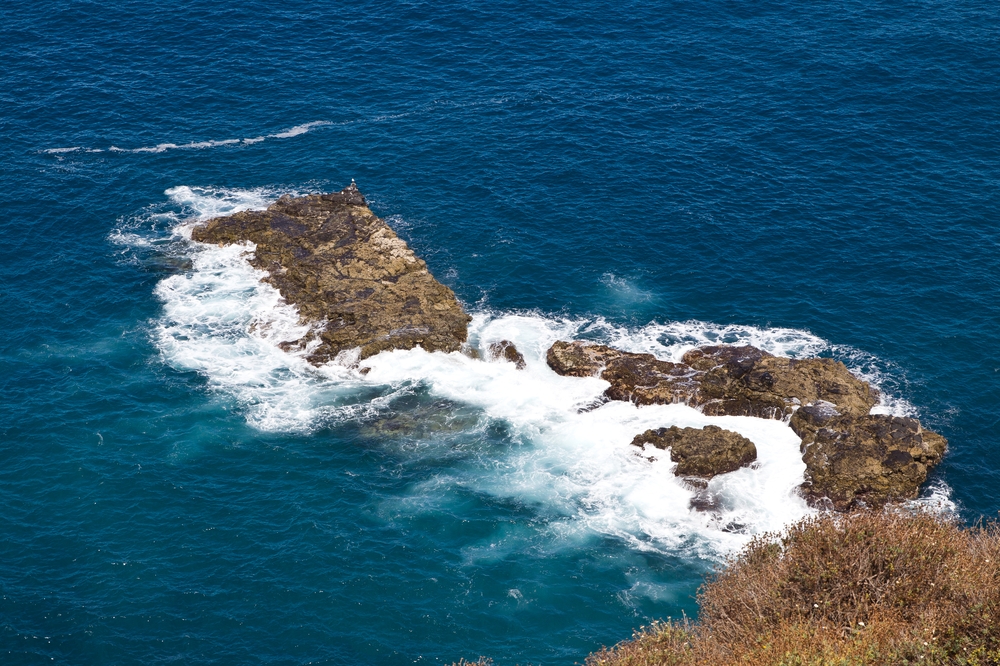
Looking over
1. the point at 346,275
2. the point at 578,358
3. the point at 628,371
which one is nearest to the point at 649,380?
Result: the point at 628,371

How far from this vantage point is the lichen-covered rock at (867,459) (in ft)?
260

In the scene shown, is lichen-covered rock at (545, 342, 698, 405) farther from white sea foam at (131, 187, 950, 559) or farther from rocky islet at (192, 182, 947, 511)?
white sea foam at (131, 187, 950, 559)

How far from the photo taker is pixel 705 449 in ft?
272

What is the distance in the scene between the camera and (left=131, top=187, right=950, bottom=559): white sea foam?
79125 millimetres

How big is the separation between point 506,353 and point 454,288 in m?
12.7

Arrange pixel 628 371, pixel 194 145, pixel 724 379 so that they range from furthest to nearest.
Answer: pixel 194 145
pixel 628 371
pixel 724 379

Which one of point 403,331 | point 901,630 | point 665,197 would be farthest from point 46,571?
point 665,197

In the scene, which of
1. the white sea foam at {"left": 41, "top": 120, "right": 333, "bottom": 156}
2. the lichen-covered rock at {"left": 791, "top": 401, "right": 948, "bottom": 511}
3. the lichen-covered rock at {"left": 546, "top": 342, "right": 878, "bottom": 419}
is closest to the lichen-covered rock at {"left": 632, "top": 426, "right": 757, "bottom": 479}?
the lichen-covered rock at {"left": 546, "top": 342, "right": 878, "bottom": 419}

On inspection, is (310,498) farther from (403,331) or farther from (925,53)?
(925,53)

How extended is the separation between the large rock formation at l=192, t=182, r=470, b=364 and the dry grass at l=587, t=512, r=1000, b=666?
158 ft

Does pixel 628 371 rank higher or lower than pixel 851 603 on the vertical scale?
lower

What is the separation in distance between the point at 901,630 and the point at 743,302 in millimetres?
57995

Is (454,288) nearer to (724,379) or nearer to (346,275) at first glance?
(346,275)

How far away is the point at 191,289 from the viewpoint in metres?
106
